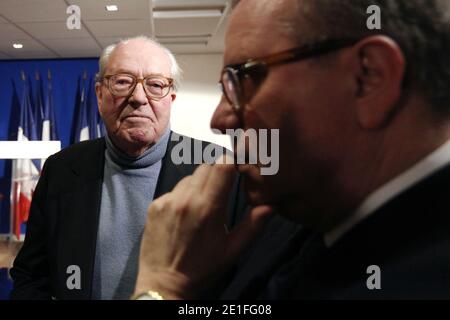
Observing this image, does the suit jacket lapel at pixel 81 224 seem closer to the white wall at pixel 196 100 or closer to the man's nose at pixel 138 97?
the man's nose at pixel 138 97

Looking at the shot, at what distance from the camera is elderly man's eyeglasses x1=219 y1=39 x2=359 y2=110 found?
0.30 m

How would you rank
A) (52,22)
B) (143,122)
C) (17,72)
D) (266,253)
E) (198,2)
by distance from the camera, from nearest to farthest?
(266,253), (143,122), (52,22), (198,2), (17,72)

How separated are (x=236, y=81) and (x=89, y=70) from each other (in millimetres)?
2908

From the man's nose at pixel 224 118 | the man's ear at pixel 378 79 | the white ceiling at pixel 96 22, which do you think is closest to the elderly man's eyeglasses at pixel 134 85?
the man's nose at pixel 224 118

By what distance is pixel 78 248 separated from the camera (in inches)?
19.6

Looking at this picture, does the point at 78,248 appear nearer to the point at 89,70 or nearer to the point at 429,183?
the point at 429,183

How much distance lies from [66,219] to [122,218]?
10 cm

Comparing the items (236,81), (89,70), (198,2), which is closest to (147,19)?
(198,2)

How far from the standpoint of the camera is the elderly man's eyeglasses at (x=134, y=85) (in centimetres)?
53

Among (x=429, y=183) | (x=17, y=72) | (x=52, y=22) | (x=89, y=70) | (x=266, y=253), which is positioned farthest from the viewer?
(x=89, y=70)

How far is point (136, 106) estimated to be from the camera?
21.3 inches

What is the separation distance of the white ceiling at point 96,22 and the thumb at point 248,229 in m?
1.28

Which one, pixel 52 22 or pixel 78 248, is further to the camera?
pixel 52 22
